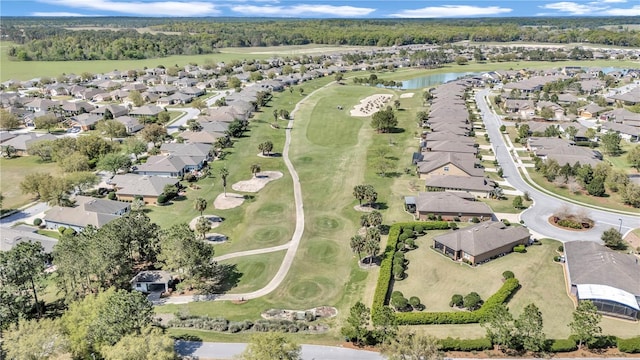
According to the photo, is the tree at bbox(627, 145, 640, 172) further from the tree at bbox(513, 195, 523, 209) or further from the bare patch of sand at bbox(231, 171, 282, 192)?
the bare patch of sand at bbox(231, 171, 282, 192)

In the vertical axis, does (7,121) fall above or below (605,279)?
above

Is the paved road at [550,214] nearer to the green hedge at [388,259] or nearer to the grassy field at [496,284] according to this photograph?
the grassy field at [496,284]

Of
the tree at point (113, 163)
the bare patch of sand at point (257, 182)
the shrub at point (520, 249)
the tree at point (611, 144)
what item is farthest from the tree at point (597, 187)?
the tree at point (113, 163)

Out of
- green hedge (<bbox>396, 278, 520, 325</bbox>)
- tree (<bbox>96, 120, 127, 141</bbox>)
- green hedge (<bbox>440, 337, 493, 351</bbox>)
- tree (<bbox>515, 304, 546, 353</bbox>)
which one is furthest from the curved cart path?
tree (<bbox>96, 120, 127, 141</bbox>)

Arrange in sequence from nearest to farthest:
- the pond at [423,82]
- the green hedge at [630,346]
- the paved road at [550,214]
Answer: the green hedge at [630,346] < the paved road at [550,214] < the pond at [423,82]

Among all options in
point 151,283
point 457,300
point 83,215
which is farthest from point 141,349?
point 83,215

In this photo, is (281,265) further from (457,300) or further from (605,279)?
(605,279)

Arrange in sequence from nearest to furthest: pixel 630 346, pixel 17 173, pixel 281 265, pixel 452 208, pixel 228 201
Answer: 1. pixel 630 346
2. pixel 281 265
3. pixel 452 208
4. pixel 228 201
5. pixel 17 173
